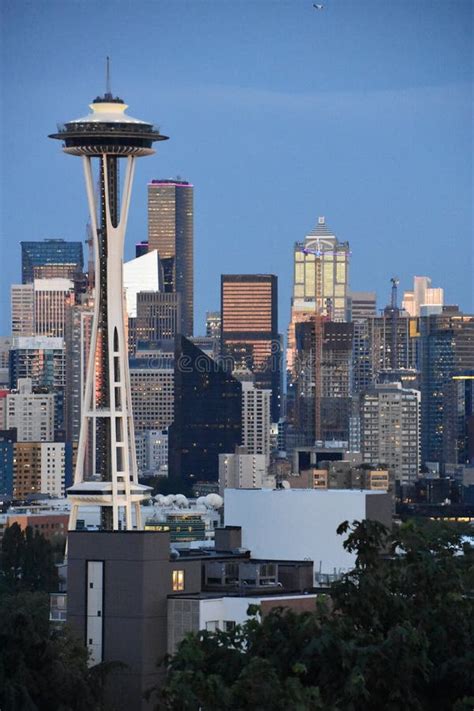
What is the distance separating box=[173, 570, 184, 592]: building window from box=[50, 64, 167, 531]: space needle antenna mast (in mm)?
51925

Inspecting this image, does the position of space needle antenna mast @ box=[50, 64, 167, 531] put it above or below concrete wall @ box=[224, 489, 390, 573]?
above

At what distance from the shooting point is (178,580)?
56062 millimetres

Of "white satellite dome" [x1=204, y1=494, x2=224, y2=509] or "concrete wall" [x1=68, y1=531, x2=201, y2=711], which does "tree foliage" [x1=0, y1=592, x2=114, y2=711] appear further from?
"white satellite dome" [x1=204, y1=494, x2=224, y2=509]

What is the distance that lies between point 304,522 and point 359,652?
3172cm

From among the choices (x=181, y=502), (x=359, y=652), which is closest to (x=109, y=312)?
(x=181, y=502)

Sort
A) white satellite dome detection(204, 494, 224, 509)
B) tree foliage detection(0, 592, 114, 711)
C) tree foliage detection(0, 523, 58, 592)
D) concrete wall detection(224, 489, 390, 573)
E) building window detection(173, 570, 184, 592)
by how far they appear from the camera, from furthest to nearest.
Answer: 1. white satellite dome detection(204, 494, 224, 509)
2. tree foliage detection(0, 523, 58, 592)
3. concrete wall detection(224, 489, 390, 573)
4. building window detection(173, 570, 184, 592)
5. tree foliage detection(0, 592, 114, 711)

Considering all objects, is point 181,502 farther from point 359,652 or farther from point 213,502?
point 359,652

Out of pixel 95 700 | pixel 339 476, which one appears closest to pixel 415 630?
pixel 95 700

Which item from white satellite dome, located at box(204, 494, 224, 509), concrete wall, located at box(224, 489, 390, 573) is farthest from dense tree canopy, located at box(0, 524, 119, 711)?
white satellite dome, located at box(204, 494, 224, 509)

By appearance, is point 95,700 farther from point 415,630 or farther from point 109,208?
point 109,208

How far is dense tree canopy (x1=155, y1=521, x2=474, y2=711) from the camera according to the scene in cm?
3938

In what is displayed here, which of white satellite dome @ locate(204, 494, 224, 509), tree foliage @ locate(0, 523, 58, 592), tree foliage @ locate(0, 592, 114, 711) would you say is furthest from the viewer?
white satellite dome @ locate(204, 494, 224, 509)

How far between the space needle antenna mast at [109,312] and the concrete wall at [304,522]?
36063mm

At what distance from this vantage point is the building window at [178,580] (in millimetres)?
55719
